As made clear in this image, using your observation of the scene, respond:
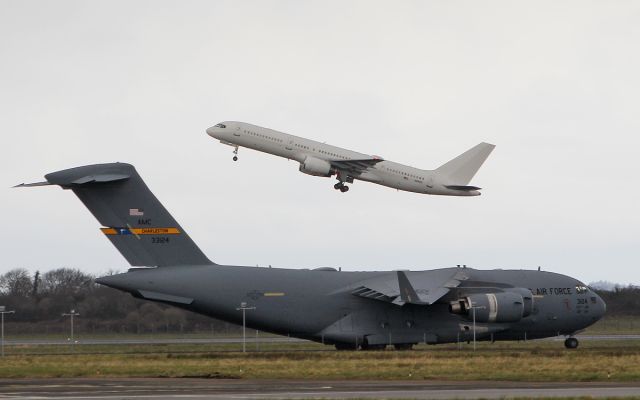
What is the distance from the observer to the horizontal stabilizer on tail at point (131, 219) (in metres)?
44.8

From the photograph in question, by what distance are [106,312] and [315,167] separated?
599 inches

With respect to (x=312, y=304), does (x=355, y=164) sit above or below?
above

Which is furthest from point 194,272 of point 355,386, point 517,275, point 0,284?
point 0,284

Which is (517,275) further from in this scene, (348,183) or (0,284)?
(0,284)

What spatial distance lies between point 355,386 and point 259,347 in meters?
23.4

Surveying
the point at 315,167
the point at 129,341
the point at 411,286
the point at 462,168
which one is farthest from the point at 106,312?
the point at 411,286

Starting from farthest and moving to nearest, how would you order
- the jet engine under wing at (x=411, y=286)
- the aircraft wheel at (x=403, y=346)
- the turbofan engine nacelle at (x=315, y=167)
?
1. the turbofan engine nacelle at (x=315, y=167)
2. the aircraft wheel at (x=403, y=346)
3. the jet engine under wing at (x=411, y=286)

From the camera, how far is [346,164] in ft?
192

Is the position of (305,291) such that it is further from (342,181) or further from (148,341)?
(148,341)

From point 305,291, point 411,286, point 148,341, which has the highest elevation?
point 411,286

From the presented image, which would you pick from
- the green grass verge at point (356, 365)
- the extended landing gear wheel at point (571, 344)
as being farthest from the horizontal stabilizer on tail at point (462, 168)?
the green grass verge at point (356, 365)

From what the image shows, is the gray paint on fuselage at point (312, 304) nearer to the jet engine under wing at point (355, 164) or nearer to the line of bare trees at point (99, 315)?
the jet engine under wing at point (355, 164)

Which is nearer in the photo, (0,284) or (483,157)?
(483,157)

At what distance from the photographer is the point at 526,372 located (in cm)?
3341
